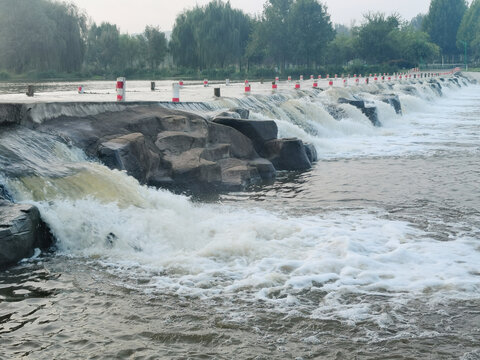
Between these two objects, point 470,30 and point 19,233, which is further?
point 470,30

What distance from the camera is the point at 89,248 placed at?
7.00 metres

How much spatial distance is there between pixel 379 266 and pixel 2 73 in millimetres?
51005

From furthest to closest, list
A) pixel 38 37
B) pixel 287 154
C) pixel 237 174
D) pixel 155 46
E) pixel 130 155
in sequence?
pixel 155 46 → pixel 38 37 → pixel 287 154 → pixel 237 174 → pixel 130 155

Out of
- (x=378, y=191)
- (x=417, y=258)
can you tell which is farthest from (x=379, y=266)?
(x=378, y=191)

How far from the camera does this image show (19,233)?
6461mm

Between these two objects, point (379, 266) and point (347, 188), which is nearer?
point (379, 266)

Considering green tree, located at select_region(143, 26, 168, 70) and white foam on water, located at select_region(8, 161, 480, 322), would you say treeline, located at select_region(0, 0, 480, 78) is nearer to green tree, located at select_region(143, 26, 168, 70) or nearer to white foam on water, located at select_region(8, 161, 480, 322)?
green tree, located at select_region(143, 26, 168, 70)

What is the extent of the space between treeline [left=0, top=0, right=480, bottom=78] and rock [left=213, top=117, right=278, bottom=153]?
1695 inches

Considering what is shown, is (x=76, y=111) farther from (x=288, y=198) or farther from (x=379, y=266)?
(x=379, y=266)

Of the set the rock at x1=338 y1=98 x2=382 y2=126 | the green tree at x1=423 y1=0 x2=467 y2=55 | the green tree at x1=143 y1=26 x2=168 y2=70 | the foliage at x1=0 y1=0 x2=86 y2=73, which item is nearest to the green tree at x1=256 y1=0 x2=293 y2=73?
the green tree at x1=143 y1=26 x2=168 y2=70

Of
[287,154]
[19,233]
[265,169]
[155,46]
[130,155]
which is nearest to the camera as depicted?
[19,233]

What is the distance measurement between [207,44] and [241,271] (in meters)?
62.3

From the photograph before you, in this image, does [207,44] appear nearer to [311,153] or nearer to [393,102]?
[393,102]

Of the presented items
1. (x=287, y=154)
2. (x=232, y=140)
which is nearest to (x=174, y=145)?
(x=232, y=140)
